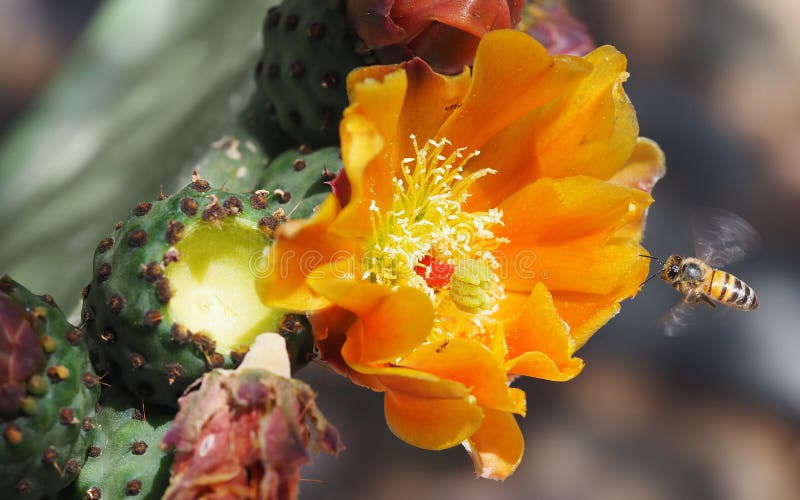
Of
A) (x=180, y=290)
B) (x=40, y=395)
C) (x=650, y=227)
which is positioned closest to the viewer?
(x=40, y=395)

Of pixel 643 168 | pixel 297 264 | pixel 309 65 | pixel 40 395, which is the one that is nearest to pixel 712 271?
pixel 643 168

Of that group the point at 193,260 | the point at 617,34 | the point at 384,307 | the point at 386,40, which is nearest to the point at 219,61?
the point at 386,40

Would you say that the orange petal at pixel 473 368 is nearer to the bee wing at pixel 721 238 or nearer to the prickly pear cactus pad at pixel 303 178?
the prickly pear cactus pad at pixel 303 178

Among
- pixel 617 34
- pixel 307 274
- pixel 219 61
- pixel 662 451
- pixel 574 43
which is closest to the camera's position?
pixel 307 274

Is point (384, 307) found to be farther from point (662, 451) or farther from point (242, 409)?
point (662, 451)

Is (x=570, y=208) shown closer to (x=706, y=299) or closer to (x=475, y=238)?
(x=475, y=238)

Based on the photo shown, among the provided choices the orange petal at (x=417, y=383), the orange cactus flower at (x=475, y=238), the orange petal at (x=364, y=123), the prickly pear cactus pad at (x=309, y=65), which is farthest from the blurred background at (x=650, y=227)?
the orange petal at (x=417, y=383)
